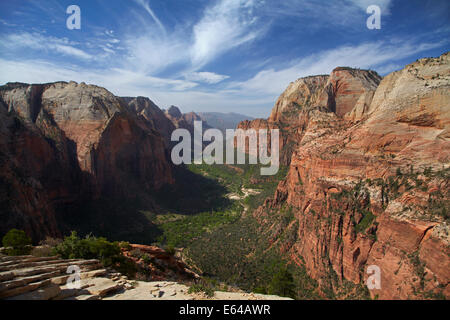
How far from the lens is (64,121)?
2140 inches

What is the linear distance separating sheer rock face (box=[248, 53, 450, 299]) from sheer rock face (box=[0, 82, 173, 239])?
130ft

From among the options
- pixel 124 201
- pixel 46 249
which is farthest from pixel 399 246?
pixel 124 201

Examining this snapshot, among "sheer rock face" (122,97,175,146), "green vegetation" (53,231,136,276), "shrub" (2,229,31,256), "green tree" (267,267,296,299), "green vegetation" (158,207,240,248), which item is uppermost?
"sheer rock face" (122,97,175,146)

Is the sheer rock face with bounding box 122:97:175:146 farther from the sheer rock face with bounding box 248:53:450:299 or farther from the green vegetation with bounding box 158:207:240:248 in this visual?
the sheer rock face with bounding box 248:53:450:299

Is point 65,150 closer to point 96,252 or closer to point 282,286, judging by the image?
point 96,252

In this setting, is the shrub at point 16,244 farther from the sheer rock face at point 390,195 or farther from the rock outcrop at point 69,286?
the sheer rock face at point 390,195

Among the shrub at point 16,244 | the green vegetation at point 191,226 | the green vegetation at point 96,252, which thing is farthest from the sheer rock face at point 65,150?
the green vegetation at point 191,226

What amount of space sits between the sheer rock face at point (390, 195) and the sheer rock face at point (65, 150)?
39.7 metres

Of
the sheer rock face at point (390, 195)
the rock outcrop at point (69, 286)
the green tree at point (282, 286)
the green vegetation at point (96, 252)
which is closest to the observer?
the rock outcrop at point (69, 286)

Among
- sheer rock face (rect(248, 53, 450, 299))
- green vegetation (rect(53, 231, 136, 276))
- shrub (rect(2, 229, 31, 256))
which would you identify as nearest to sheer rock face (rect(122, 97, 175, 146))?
sheer rock face (rect(248, 53, 450, 299))

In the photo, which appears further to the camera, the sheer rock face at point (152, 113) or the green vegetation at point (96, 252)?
the sheer rock face at point (152, 113)

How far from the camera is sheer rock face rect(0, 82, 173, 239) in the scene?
97.0ft

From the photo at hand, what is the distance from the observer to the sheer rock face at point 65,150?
29.6m
